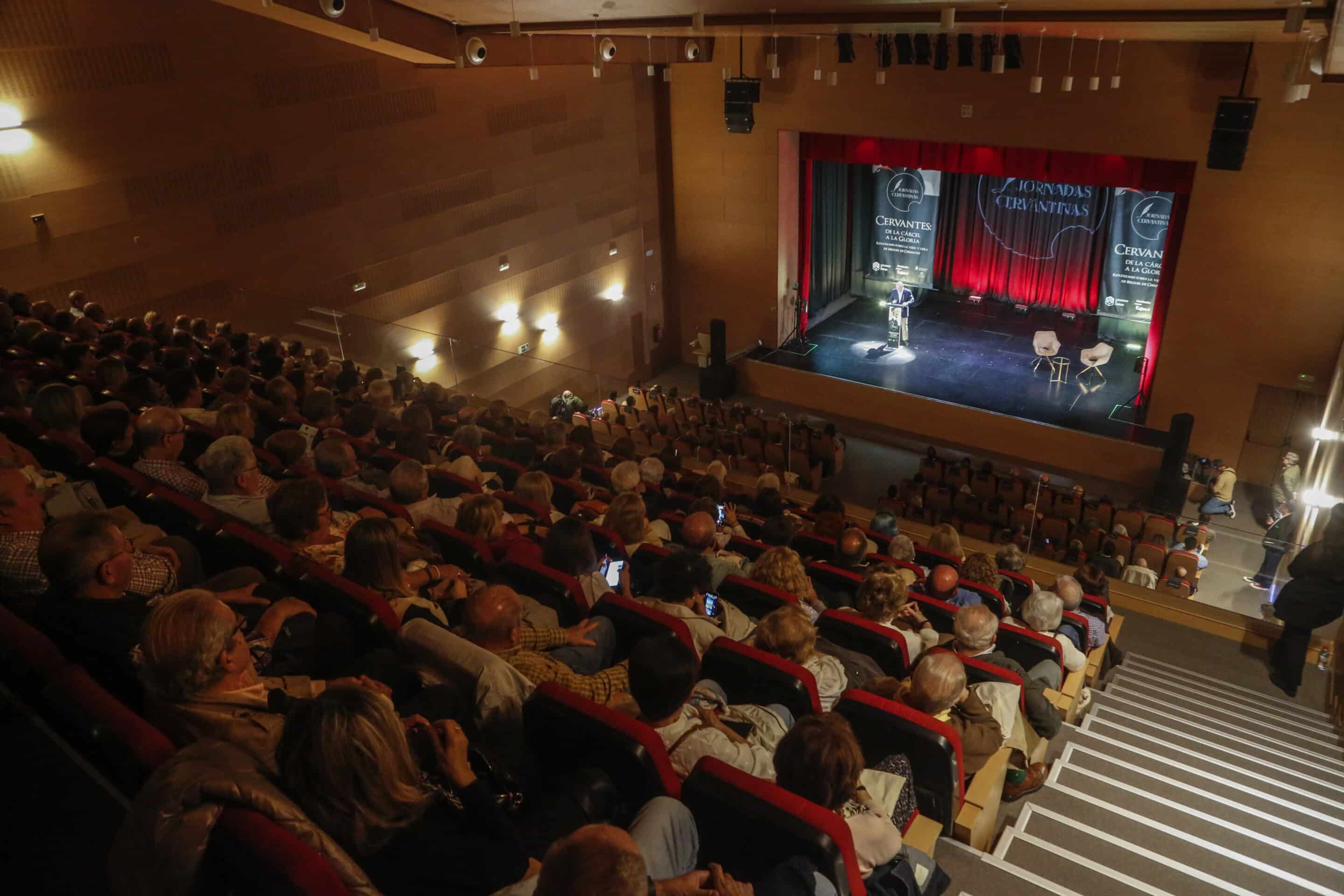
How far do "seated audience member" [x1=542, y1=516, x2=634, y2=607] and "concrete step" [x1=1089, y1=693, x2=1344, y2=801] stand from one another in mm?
2910

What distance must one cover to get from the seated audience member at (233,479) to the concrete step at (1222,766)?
4.04m

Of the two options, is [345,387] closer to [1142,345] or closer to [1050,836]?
[1050,836]

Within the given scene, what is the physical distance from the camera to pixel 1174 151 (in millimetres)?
10133

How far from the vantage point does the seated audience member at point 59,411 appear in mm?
4387

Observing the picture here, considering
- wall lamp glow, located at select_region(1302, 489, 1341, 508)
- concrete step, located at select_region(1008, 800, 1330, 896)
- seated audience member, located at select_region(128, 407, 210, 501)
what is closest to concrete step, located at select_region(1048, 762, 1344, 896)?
concrete step, located at select_region(1008, 800, 1330, 896)

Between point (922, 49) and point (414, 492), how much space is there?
832 cm

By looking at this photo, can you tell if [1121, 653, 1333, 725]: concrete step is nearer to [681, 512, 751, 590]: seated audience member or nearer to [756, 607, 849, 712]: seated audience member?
[681, 512, 751, 590]: seated audience member

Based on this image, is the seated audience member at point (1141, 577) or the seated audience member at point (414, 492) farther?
the seated audience member at point (1141, 577)

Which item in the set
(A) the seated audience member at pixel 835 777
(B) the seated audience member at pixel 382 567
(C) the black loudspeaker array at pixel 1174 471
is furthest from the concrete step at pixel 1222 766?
(C) the black loudspeaker array at pixel 1174 471

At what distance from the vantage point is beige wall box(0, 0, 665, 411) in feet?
24.1

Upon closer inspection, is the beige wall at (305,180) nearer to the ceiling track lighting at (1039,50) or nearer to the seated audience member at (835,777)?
the ceiling track lighting at (1039,50)

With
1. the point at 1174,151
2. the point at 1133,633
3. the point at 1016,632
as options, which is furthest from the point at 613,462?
the point at 1174,151

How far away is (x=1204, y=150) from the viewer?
9953mm

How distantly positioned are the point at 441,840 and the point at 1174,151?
11.1 meters
